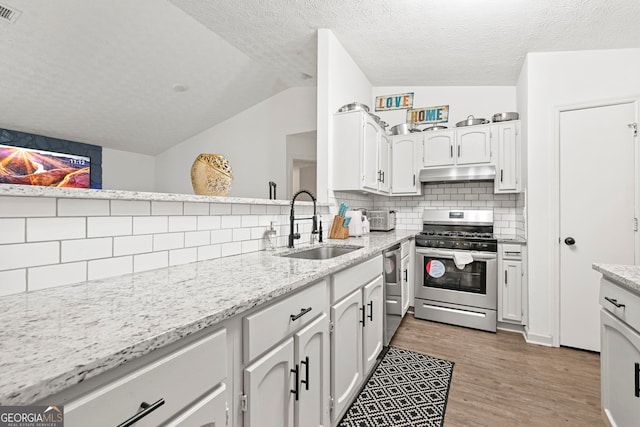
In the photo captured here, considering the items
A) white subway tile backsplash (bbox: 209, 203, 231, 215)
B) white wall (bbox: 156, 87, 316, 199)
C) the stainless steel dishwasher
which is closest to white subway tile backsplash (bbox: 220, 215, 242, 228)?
white subway tile backsplash (bbox: 209, 203, 231, 215)

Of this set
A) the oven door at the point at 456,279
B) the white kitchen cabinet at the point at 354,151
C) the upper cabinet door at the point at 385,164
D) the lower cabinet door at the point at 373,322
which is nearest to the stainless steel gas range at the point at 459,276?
the oven door at the point at 456,279

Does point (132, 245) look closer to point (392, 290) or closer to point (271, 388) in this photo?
point (271, 388)

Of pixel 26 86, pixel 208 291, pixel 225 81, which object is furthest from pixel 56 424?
pixel 26 86

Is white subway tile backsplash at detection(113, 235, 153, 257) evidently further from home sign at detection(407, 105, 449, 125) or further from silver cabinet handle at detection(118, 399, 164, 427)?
home sign at detection(407, 105, 449, 125)

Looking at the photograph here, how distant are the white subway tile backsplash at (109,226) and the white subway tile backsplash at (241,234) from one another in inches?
22.0

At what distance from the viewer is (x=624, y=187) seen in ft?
7.89

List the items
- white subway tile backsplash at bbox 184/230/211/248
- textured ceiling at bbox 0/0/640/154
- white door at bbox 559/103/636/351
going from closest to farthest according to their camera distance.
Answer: white subway tile backsplash at bbox 184/230/211/248 < textured ceiling at bbox 0/0/640/154 < white door at bbox 559/103/636/351

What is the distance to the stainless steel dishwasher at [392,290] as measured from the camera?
230 cm

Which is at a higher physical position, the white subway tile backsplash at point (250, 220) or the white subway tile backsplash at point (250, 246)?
the white subway tile backsplash at point (250, 220)

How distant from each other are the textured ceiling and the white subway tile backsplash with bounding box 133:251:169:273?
2141 mm

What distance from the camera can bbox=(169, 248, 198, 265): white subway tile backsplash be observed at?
130 cm

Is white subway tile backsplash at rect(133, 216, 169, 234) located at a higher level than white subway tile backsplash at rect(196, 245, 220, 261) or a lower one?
higher

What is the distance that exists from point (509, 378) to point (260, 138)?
450 cm

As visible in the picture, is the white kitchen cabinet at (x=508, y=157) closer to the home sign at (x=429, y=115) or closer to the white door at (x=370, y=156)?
the home sign at (x=429, y=115)
